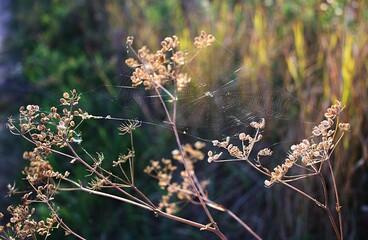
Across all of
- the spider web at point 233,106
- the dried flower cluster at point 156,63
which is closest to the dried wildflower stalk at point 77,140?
the dried flower cluster at point 156,63

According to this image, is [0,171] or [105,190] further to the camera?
[0,171]

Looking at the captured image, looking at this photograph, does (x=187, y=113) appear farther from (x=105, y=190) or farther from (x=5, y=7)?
(x=5, y=7)

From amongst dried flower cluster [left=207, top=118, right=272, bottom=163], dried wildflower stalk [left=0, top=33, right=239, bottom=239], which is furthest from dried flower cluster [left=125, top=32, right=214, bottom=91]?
dried flower cluster [left=207, top=118, right=272, bottom=163]

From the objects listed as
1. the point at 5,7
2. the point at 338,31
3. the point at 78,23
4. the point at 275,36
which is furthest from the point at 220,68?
the point at 5,7

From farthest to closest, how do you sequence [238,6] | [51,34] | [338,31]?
[51,34]
[238,6]
[338,31]

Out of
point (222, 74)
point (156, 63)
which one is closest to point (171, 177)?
point (156, 63)

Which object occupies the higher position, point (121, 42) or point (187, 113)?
point (187, 113)

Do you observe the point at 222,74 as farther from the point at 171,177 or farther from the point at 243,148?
the point at 243,148

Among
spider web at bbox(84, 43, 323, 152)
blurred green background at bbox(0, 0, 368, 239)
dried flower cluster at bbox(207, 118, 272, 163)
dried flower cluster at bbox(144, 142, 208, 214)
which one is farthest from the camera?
blurred green background at bbox(0, 0, 368, 239)

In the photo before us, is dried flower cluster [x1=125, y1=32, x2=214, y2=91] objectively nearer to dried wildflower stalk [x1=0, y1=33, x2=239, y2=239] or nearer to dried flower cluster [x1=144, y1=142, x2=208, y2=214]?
dried wildflower stalk [x1=0, y1=33, x2=239, y2=239]
